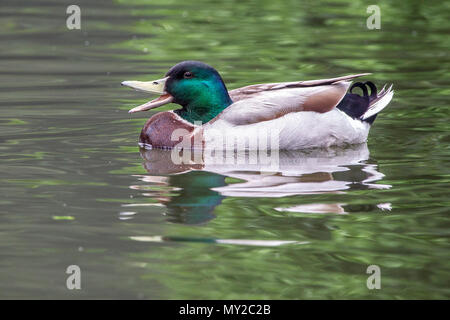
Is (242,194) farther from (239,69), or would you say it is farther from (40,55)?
(40,55)

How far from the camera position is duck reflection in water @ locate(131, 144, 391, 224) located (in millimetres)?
7715

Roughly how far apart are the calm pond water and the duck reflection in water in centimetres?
2

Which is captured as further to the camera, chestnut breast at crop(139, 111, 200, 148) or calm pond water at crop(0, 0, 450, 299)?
chestnut breast at crop(139, 111, 200, 148)

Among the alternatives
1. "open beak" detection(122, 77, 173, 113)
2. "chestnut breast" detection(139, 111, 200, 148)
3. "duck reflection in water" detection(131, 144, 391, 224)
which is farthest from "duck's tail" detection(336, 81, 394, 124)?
"open beak" detection(122, 77, 173, 113)

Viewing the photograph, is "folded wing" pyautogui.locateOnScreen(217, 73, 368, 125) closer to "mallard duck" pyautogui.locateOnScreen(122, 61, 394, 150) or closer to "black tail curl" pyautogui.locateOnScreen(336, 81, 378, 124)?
"mallard duck" pyautogui.locateOnScreen(122, 61, 394, 150)

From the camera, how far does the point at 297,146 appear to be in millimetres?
9945

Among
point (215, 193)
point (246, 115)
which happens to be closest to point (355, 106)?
point (246, 115)

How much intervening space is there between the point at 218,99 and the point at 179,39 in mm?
6755

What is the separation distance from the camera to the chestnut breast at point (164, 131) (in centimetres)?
1002

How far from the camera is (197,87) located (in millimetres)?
10016

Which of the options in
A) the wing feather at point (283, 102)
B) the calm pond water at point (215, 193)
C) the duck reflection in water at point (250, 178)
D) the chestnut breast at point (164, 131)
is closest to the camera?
the calm pond water at point (215, 193)

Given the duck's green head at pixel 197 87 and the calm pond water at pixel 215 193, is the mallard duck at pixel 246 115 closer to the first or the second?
the duck's green head at pixel 197 87

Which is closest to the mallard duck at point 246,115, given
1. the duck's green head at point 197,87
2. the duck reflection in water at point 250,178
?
the duck's green head at point 197,87
